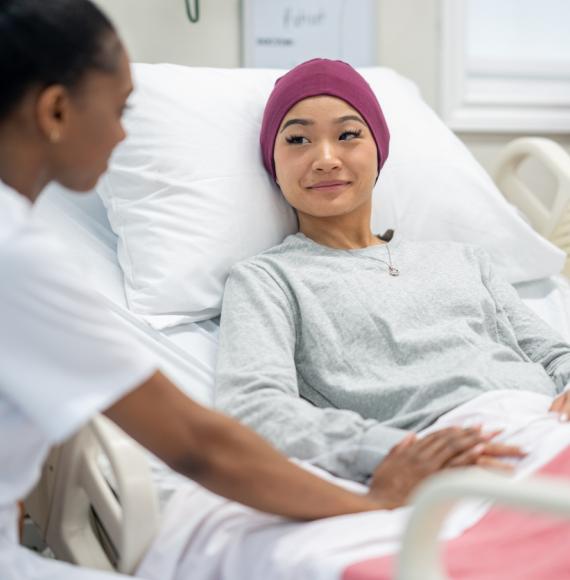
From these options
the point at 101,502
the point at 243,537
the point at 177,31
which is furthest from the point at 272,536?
the point at 177,31

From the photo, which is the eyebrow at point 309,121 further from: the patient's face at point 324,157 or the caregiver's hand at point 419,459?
the caregiver's hand at point 419,459

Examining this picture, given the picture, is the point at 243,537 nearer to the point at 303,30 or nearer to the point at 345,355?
the point at 345,355

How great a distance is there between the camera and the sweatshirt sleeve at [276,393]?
1479 millimetres

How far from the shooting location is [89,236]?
2.05 meters

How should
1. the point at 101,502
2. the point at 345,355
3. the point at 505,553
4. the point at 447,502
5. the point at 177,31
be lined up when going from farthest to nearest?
the point at 177,31, the point at 345,355, the point at 101,502, the point at 505,553, the point at 447,502

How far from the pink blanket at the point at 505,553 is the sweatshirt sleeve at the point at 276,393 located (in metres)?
0.25

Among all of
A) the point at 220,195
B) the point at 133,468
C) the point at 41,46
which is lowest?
the point at 133,468

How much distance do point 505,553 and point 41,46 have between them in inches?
29.7

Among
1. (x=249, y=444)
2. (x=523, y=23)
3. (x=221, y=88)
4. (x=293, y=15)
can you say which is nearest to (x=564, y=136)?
(x=523, y=23)

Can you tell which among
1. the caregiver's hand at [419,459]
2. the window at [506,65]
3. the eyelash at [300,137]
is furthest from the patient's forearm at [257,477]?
the window at [506,65]

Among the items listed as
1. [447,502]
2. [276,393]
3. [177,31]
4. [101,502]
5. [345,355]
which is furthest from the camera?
A: [177,31]

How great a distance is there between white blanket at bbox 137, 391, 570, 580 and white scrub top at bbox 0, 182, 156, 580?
1.05 feet

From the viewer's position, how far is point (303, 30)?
101 inches

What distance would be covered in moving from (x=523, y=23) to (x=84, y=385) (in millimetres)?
2306
